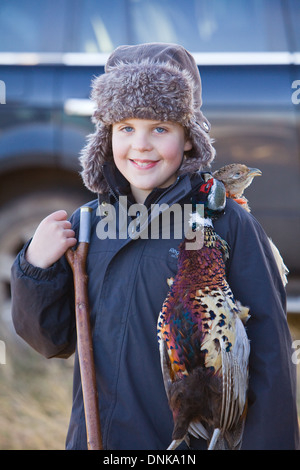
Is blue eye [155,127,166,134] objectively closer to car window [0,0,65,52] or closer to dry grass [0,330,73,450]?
dry grass [0,330,73,450]

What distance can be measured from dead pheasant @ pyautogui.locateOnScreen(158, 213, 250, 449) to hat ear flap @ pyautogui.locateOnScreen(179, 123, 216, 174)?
0.34 metres

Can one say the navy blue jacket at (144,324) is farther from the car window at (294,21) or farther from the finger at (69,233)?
the car window at (294,21)

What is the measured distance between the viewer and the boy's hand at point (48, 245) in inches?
69.2

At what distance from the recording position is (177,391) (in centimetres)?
158

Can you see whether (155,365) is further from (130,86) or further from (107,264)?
(130,86)

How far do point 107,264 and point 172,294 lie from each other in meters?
0.22

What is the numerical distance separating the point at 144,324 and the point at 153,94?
63 cm

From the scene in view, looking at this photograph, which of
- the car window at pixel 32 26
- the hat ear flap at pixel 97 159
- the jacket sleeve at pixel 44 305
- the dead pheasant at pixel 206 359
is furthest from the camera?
the car window at pixel 32 26

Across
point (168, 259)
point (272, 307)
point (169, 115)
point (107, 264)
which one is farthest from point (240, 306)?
point (169, 115)

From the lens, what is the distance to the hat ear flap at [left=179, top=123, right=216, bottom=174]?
183 cm

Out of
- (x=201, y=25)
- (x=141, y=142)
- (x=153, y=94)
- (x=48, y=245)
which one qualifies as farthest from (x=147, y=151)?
(x=201, y=25)

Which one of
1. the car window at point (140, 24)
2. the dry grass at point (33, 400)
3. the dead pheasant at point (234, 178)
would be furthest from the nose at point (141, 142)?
the car window at point (140, 24)

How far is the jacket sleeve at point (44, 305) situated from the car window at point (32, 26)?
76.9 inches

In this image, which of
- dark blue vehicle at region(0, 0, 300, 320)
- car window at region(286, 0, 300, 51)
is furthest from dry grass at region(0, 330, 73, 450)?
car window at region(286, 0, 300, 51)
